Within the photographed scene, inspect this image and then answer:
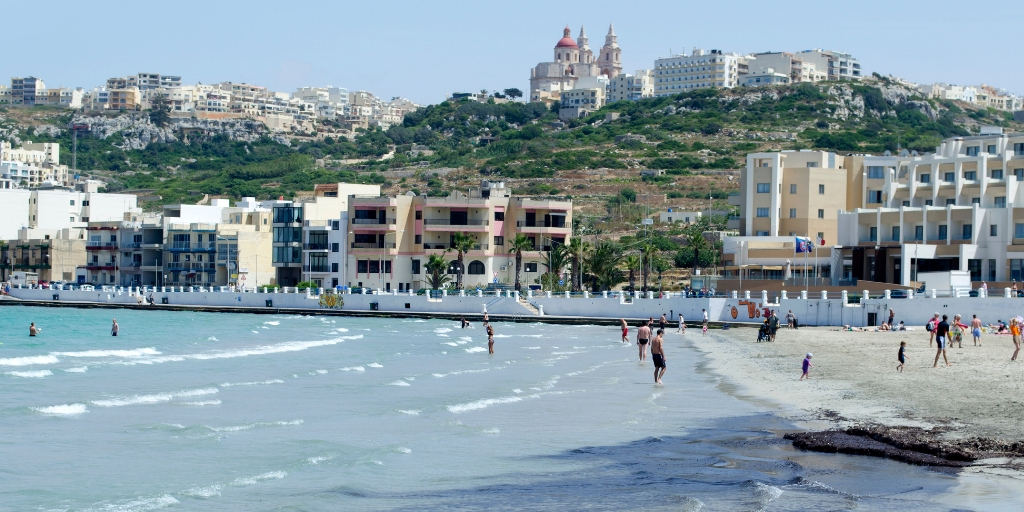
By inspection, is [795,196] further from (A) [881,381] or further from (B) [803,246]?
(A) [881,381]

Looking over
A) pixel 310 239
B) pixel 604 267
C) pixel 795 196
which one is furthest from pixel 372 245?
pixel 795 196

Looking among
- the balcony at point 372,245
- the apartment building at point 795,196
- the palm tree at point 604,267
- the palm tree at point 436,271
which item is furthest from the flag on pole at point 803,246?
the balcony at point 372,245

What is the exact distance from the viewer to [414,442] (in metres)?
23.1

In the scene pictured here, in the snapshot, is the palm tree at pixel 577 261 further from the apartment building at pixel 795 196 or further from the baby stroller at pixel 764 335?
the baby stroller at pixel 764 335

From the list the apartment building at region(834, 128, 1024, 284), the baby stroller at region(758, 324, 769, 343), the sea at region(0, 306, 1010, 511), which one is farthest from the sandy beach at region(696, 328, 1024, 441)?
the apartment building at region(834, 128, 1024, 284)


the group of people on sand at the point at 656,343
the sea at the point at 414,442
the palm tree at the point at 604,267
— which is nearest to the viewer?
the sea at the point at 414,442

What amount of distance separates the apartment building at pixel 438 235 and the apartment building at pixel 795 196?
13956 millimetres

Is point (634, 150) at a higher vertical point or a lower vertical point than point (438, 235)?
higher

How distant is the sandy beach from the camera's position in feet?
77.4

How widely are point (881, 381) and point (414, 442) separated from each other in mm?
14400

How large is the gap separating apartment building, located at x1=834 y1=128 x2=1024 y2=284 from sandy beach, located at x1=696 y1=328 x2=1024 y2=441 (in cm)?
1620

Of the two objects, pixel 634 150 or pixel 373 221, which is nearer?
pixel 373 221

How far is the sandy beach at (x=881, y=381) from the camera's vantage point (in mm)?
23594

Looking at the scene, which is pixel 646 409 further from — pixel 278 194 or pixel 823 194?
pixel 278 194
